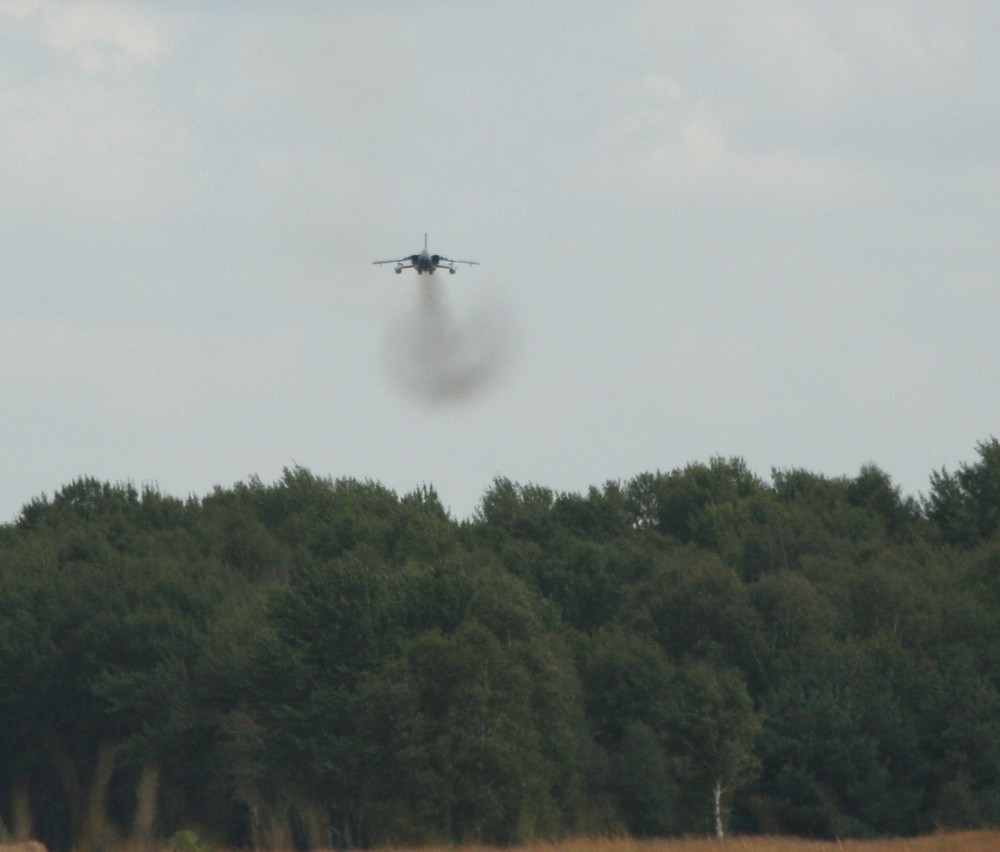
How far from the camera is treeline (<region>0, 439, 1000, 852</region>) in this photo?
46.9 meters

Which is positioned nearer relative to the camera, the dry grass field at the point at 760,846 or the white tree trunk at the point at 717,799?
the dry grass field at the point at 760,846

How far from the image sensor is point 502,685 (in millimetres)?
46750

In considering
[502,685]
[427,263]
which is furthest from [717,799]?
[427,263]

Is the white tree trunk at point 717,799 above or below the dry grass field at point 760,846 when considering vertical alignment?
above

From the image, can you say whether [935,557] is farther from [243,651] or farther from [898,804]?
[243,651]

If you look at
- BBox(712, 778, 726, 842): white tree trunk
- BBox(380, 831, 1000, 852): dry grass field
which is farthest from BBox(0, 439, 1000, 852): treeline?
BBox(380, 831, 1000, 852): dry grass field

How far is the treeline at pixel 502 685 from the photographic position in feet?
154

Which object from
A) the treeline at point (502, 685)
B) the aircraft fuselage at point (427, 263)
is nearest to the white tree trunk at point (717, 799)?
the treeline at point (502, 685)

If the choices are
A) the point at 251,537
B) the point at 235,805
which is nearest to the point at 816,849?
the point at 235,805

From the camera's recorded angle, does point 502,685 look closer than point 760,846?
No

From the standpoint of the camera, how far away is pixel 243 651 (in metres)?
57.8

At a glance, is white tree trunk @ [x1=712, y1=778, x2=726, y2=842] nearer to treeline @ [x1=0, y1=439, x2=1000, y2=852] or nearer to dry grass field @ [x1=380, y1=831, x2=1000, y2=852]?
treeline @ [x1=0, y1=439, x2=1000, y2=852]

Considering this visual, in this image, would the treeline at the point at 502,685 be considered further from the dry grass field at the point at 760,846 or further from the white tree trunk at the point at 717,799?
the dry grass field at the point at 760,846

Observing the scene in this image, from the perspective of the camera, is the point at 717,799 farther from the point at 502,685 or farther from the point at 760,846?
the point at 760,846
